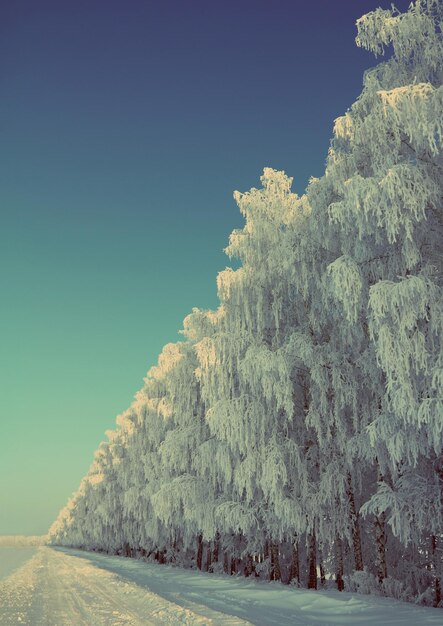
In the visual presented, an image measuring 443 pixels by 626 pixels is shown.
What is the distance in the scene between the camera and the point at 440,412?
9.35 meters

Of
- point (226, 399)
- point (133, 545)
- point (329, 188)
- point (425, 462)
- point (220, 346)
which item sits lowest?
point (133, 545)

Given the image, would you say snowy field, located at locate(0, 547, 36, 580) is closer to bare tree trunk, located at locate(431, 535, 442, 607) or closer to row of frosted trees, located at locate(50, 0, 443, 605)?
row of frosted trees, located at locate(50, 0, 443, 605)

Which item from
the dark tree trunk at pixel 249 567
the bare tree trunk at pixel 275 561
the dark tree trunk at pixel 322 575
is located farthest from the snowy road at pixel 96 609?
the dark tree trunk at pixel 249 567

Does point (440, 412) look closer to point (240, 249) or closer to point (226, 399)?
point (226, 399)

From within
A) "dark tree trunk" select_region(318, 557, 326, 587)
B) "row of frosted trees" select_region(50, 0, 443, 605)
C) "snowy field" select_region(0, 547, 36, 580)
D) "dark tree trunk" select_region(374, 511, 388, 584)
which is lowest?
"snowy field" select_region(0, 547, 36, 580)

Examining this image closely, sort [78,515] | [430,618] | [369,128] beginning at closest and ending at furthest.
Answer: [430,618] → [369,128] → [78,515]

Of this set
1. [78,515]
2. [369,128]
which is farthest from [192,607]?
[78,515]

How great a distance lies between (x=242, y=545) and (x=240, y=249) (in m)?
13.8

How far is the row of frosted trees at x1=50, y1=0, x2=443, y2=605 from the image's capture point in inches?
408

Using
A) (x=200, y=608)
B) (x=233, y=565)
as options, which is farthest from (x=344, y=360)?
(x=233, y=565)

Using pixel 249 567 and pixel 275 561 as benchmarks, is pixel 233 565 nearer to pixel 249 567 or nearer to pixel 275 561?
pixel 249 567

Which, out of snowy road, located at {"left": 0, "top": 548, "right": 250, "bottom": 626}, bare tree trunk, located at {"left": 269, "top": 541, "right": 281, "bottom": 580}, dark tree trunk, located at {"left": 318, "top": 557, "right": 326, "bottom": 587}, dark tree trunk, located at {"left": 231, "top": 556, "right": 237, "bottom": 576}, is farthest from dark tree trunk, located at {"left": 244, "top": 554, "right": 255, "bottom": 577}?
snowy road, located at {"left": 0, "top": 548, "right": 250, "bottom": 626}

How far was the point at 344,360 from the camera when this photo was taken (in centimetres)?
1521

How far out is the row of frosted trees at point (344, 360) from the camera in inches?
408
